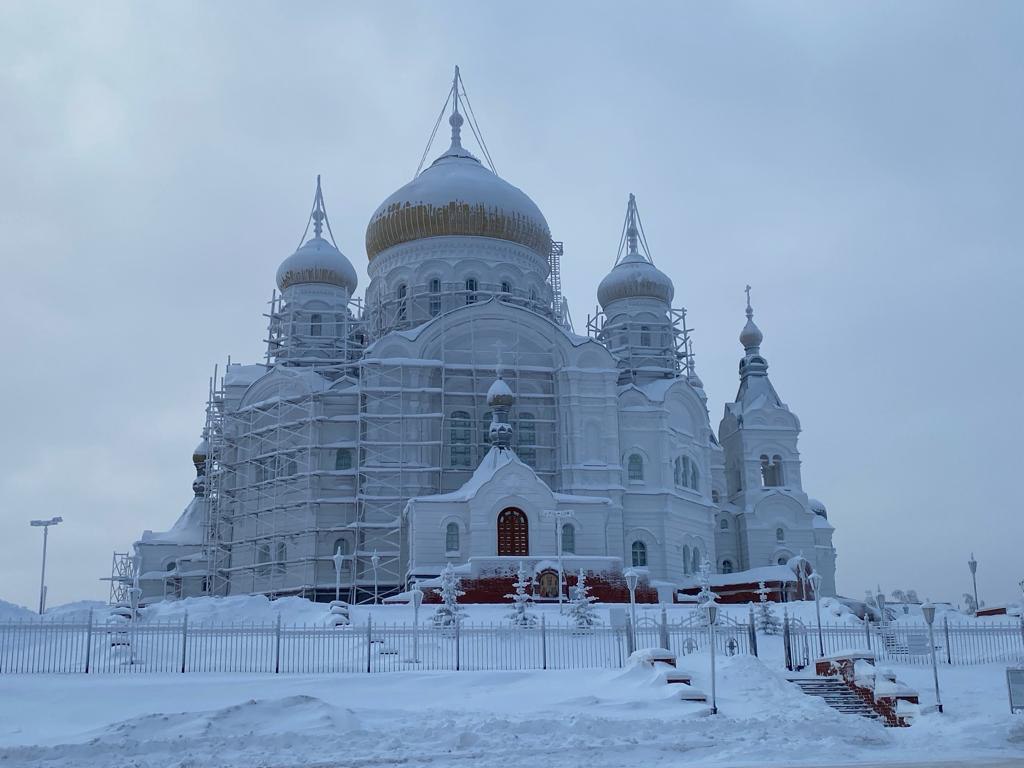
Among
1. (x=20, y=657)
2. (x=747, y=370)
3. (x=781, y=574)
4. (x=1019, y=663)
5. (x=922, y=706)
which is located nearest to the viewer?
(x=922, y=706)

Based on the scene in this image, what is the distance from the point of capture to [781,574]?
139ft

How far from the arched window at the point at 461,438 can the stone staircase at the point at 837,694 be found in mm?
22331

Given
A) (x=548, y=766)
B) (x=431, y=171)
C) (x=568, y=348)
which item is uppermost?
(x=431, y=171)

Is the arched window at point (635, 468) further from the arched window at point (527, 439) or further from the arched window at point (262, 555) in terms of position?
the arched window at point (262, 555)

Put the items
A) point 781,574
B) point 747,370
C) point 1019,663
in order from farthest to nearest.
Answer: point 747,370 < point 781,574 < point 1019,663

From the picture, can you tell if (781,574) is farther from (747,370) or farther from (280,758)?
(280,758)

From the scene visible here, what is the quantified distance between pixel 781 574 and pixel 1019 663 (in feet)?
64.5

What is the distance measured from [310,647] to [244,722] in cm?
615

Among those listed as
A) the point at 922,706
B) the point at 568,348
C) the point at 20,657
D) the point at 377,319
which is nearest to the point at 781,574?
the point at 568,348

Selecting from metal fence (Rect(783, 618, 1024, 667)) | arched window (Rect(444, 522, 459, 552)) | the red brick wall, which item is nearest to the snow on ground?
metal fence (Rect(783, 618, 1024, 667))

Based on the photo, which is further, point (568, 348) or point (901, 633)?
point (568, 348)

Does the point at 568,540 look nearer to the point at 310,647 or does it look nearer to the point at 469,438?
the point at 469,438

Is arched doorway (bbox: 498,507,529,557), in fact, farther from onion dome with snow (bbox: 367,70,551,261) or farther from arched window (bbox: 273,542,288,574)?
onion dome with snow (bbox: 367,70,551,261)

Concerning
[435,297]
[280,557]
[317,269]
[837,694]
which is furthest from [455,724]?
[317,269]
